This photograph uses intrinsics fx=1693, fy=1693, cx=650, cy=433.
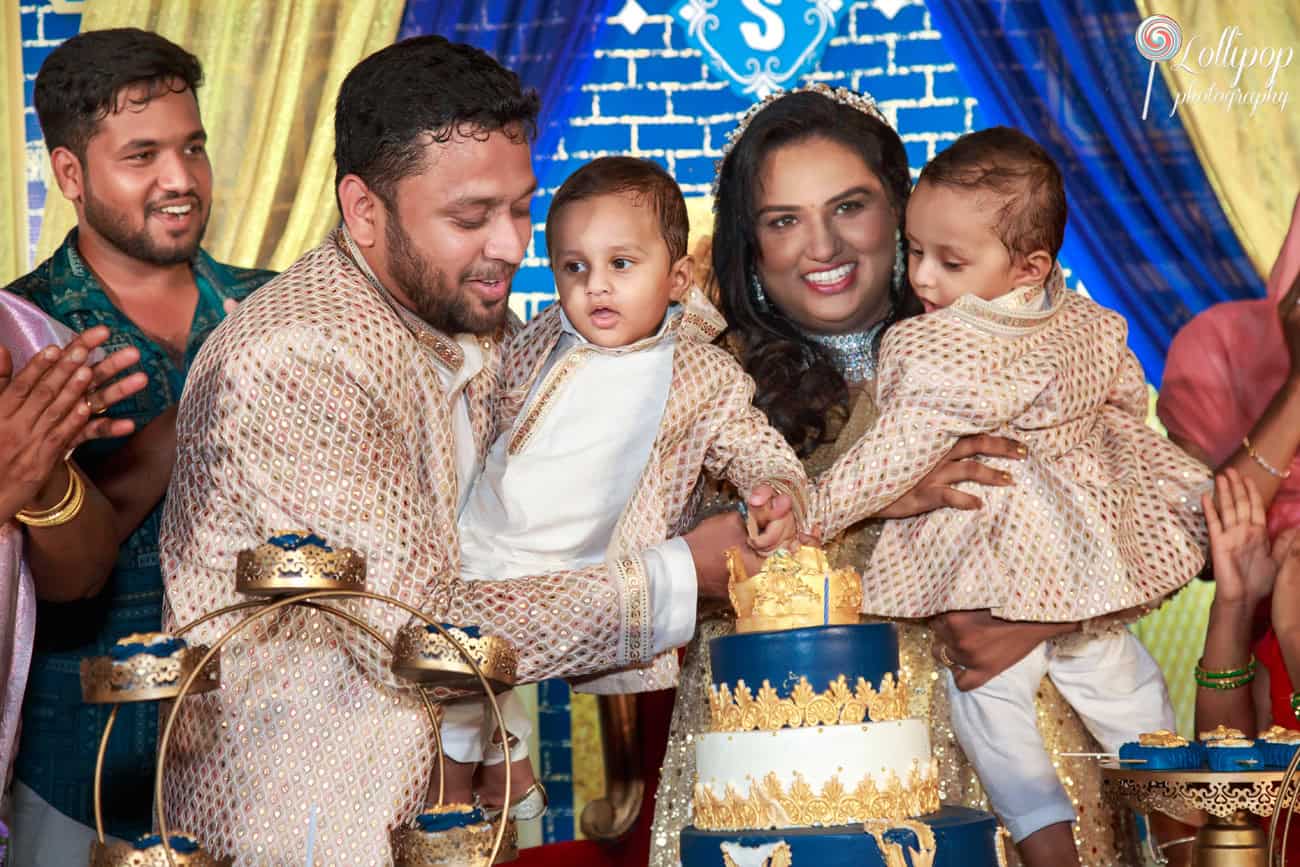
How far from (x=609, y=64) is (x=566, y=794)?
103 inches

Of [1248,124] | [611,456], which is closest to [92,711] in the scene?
→ [611,456]

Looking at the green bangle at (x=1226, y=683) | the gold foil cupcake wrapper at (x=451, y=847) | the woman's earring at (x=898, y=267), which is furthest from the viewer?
the woman's earring at (x=898, y=267)

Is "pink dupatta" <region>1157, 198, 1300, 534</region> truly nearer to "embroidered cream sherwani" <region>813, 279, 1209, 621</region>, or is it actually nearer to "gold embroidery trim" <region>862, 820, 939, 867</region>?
"embroidered cream sherwani" <region>813, 279, 1209, 621</region>

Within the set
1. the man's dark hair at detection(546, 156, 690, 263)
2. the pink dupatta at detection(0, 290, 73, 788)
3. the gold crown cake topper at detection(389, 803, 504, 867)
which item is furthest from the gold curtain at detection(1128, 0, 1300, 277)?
the gold crown cake topper at detection(389, 803, 504, 867)

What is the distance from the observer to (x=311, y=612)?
133 inches

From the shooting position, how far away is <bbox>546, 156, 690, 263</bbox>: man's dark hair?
399 centimetres

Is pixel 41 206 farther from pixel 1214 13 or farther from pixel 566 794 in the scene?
pixel 1214 13

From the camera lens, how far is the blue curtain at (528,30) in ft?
19.1

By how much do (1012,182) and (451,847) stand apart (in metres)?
2.14

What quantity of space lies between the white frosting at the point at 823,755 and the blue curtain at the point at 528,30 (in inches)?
128

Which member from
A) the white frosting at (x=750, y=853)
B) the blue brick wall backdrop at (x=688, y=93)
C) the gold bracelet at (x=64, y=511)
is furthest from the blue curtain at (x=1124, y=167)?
the gold bracelet at (x=64, y=511)

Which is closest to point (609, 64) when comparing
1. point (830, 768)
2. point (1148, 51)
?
point (1148, 51)

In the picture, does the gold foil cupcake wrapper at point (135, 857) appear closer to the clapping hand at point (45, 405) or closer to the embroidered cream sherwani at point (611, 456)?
the clapping hand at point (45, 405)

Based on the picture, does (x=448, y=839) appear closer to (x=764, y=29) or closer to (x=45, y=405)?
(x=45, y=405)
